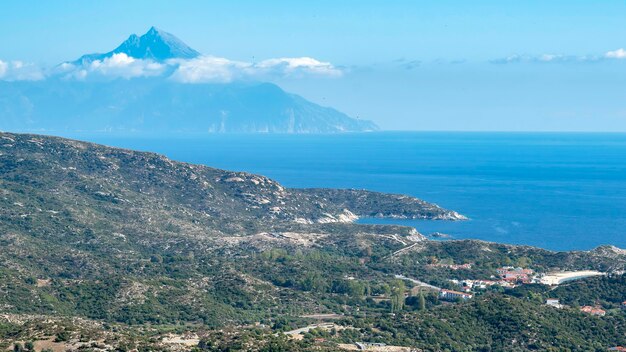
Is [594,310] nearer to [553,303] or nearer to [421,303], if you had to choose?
[553,303]

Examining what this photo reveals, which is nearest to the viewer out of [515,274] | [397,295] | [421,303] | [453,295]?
[421,303]

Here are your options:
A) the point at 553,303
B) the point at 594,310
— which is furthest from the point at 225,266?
the point at 594,310

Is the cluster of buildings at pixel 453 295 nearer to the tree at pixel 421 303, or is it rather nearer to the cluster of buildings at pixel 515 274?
the tree at pixel 421 303

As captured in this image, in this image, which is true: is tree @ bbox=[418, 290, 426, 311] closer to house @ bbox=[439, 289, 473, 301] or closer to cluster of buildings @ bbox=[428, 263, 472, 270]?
house @ bbox=[439, 289, 473, 301]

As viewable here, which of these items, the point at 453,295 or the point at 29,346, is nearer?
the point at 29,346

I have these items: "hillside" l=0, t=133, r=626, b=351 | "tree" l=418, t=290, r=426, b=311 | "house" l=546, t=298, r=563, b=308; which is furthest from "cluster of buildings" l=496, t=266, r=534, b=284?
"tree" l=418, t=290, r=426, b=311

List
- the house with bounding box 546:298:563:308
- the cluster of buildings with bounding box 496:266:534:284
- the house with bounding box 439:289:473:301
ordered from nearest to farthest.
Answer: the house with bounding box 546:298:563:308, the house with bounding box 439:289:473:301, the cluster of buildings with bounding box 496:266:534:284

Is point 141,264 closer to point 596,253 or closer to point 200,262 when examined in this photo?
point 200,262

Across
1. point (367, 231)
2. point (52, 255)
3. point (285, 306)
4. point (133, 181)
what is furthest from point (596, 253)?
point (133, 181)
